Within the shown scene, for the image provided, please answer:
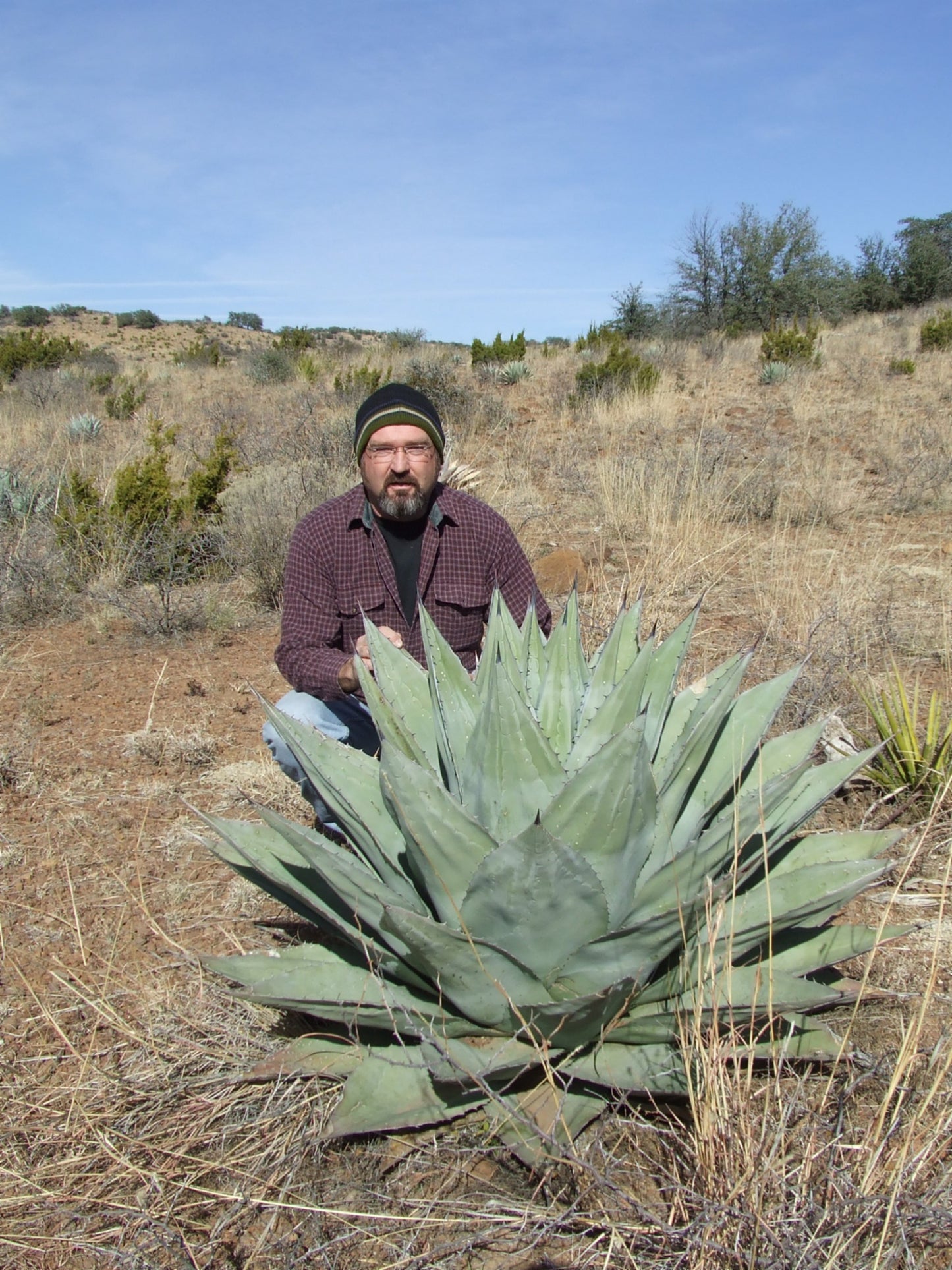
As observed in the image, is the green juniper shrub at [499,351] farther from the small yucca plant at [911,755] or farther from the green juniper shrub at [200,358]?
the small yucca plant at [911,755]

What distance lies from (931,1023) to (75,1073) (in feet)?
6.50

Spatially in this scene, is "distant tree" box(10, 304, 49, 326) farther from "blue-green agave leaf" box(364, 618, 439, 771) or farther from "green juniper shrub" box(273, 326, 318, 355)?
"blue-green agave leaf" box(364, 618, 439, 771)

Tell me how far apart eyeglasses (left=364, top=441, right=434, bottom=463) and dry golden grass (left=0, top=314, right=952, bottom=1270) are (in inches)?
47.6

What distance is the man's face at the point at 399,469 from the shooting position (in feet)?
9.17

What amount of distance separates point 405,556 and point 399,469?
33 centimetres

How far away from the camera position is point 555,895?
1.34m

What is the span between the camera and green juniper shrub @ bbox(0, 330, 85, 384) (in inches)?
729

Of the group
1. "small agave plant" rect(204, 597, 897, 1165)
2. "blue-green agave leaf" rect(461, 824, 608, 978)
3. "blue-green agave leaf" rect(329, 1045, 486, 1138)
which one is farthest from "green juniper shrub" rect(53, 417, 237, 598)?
"blue-green agave leaf" rect(461, 824, 608, 978)

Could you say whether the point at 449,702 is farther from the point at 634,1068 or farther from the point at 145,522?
the point at 145,522

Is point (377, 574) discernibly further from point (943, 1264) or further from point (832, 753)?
point (943, 1264)

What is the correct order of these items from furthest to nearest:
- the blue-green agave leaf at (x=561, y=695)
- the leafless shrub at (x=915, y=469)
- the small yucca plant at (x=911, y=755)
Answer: the leafless shrub at (x=915, y=469) < the small yucca plant at (x=911, y=755) < the blue-green agave leaf at (x=561, y=695)

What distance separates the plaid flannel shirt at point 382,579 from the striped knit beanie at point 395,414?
0.20 metres

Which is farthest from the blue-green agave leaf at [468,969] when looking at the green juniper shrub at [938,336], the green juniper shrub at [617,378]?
the green juniper shrub at [938,336]

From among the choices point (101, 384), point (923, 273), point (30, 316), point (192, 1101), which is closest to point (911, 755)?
point (192, 1101)
